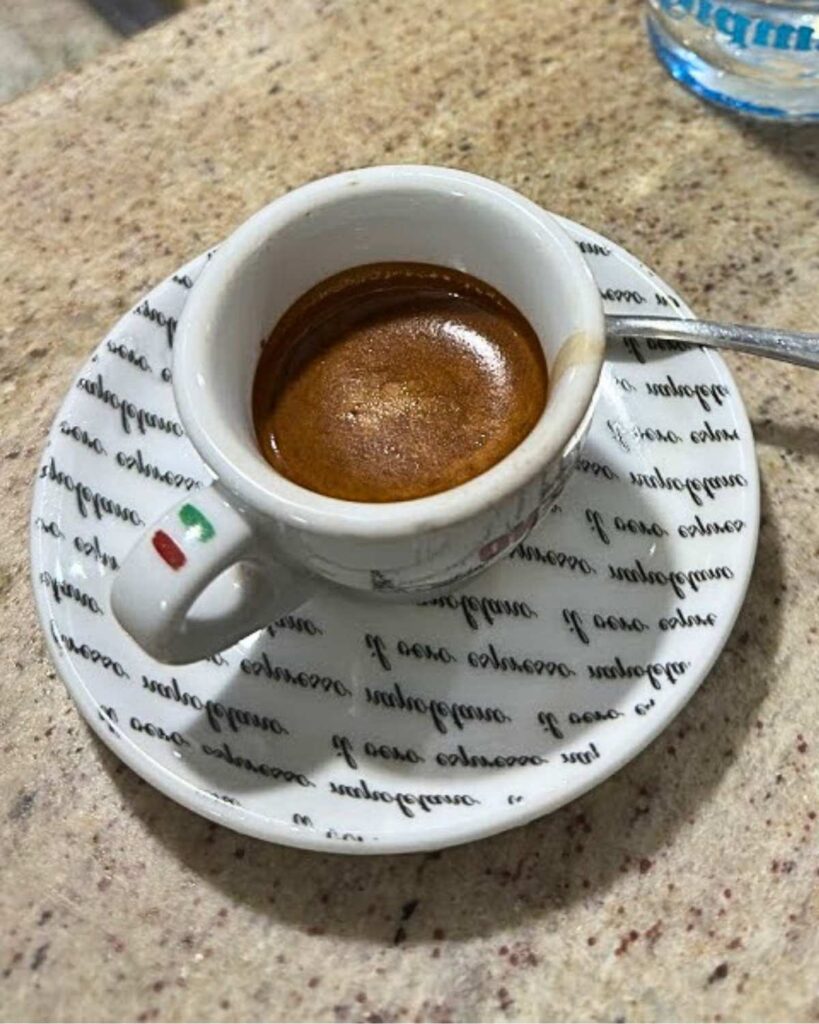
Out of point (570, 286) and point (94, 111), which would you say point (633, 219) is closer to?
point (570, 286)

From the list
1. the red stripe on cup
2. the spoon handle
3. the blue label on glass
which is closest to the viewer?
the red stripe on cup

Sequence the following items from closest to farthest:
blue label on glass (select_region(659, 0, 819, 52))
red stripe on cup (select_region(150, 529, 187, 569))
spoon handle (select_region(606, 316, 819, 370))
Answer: red stripe on cup (select_region(150, 529, 187, 569))
spoon handle (select_region(606, 316, 819, 370))
blue label on glass (select_region(659, 0, 819, 52))

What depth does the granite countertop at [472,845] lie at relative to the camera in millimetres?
566

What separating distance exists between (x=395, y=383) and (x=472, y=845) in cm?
25

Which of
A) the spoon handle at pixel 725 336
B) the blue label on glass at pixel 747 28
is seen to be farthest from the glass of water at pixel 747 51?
the spoon handle at pixel 725 336

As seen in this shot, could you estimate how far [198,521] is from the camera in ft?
1.67

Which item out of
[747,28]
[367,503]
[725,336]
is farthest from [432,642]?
[747,28]

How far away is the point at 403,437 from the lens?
1.96ft

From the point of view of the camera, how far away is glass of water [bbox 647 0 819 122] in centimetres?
80

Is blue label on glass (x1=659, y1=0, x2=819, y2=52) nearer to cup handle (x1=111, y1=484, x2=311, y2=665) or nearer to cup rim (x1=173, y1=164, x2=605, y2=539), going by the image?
cup rim (x1=173, y1=164, x2=605, y2=539)

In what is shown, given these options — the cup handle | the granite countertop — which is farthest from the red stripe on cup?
the granite countertop

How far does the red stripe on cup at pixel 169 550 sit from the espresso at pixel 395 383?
0.31 ft

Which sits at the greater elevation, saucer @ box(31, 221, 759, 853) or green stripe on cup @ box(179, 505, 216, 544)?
green stripe on cup @ box(179, 505, 216, 544)

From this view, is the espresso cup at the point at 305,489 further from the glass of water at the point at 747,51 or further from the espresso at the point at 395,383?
the glass of water at the point at 747,51
